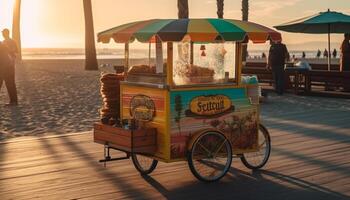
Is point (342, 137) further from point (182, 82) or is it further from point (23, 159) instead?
point (23, 159)

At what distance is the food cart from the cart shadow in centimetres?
21

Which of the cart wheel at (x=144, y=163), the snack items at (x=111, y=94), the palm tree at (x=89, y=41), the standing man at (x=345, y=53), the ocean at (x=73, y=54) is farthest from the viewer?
the palm tree at (x=89, y=41)

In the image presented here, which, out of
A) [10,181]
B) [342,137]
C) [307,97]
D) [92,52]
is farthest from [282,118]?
[92,52]

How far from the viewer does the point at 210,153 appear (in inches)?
286

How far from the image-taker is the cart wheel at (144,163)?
24.7 ft

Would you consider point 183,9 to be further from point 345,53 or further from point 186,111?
point 186,111

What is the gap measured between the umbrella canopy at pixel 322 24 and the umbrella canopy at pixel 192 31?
12093 mm

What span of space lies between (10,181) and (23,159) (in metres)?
1.39

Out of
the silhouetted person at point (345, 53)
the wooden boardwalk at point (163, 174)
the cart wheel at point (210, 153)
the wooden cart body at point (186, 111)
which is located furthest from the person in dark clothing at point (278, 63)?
the cart wheel at point (210, 153)

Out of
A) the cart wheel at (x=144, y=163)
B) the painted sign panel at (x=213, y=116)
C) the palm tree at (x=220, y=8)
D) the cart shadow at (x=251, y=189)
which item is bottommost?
the cart shadow at (x=251, y=189)

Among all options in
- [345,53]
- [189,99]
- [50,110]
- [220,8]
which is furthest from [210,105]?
[220,8]

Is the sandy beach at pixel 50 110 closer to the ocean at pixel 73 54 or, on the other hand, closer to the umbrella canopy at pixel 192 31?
the ocean at pixel 73 54

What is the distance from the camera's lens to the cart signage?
7.13m

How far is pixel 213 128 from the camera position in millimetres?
7293
